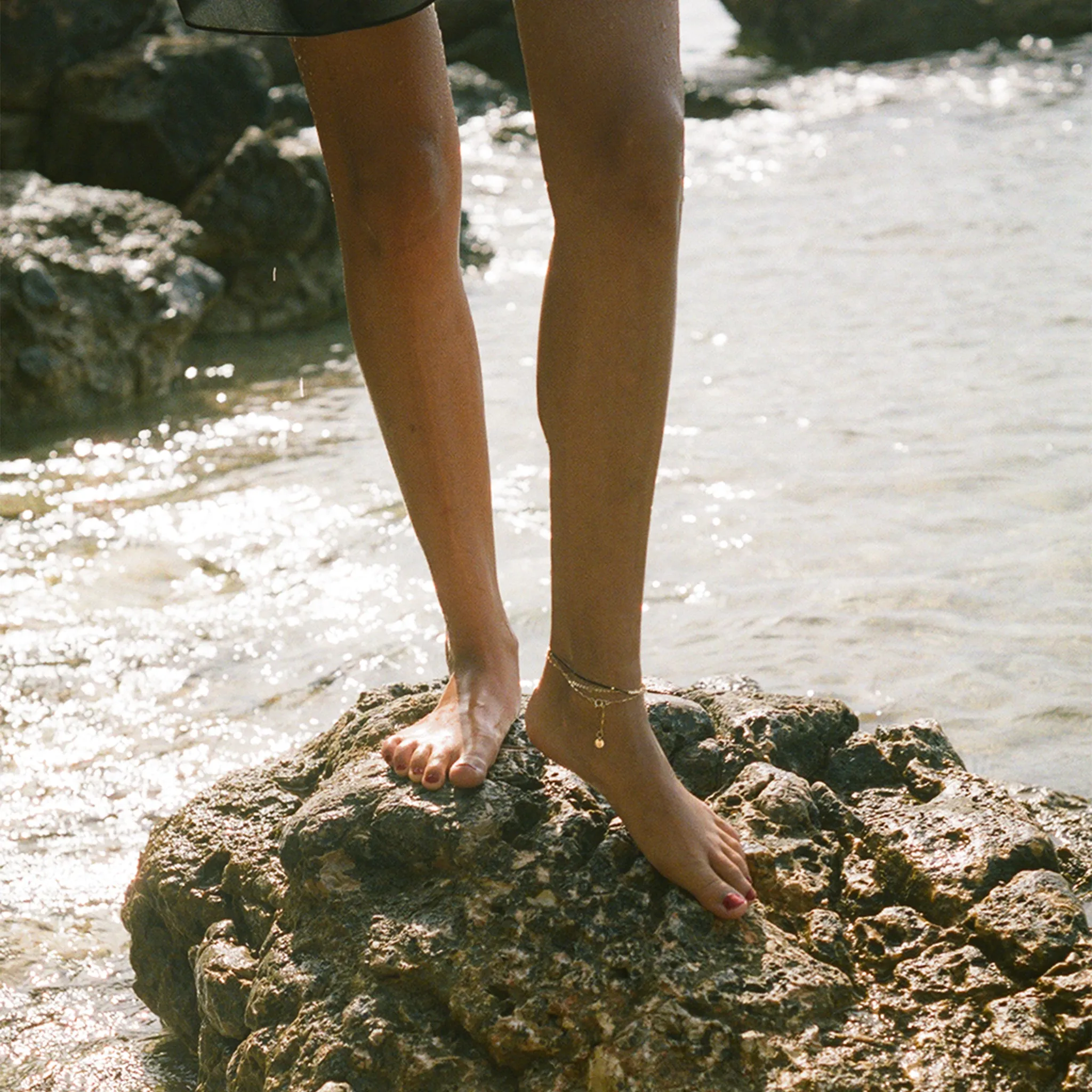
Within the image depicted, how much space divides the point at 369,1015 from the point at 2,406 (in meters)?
5.00

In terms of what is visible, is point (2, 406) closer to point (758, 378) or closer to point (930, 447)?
point (758, 378)

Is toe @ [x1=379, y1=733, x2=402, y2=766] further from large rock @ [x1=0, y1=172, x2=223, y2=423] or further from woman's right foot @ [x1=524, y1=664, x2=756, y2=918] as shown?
large rock @ [x1=0, y1=172, x2=223, y2=423]

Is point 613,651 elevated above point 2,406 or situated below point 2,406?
above

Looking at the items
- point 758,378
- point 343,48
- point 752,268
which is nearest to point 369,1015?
point 343,48

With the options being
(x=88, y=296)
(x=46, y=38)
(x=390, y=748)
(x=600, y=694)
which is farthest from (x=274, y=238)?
(x=600, y=694)

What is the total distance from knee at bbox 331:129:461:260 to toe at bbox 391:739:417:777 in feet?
2.50

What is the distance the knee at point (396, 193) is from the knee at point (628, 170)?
0.47m

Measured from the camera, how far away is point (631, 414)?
1849mm

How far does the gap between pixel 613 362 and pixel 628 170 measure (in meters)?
0.24

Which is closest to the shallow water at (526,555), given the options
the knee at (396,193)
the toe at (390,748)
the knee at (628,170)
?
the toe at (390,748)

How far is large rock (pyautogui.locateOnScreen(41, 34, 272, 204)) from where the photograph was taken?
29.8ft

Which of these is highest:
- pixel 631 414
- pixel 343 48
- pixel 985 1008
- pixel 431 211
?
pixel 343 48

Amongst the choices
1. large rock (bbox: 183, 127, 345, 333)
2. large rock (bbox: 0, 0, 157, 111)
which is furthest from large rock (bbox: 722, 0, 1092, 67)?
large rock (bbox: 183, 127, 345, 333)

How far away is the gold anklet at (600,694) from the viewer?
1983mm
